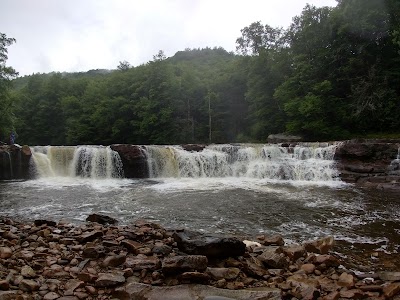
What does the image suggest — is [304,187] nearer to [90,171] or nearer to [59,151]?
[90,171]

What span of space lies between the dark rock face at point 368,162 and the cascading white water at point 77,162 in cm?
1261

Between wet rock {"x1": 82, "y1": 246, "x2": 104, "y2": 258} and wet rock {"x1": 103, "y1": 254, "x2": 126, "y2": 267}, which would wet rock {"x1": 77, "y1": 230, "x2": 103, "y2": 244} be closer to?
wet rock {"x1": 82, "y1": 246, "x2": 104, "y2": 258}

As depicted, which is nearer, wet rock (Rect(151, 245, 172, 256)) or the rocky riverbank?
the rocky riverbank

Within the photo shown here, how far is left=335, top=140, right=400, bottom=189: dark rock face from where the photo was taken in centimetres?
1571

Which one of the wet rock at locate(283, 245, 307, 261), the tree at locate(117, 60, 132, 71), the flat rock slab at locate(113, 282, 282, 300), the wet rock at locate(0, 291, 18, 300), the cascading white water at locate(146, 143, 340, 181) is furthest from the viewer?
the tree at locate(117, 60, 132, 71)

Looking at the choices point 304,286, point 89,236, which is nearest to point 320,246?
point 304,286

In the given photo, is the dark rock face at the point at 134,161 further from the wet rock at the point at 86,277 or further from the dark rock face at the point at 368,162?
the wet rock at the point at 86,277

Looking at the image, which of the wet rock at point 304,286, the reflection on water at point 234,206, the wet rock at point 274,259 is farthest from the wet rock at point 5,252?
the wet rock at point 304,286

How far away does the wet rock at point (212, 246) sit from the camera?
4.91 meters

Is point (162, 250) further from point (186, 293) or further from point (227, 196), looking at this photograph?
point (227, 196)

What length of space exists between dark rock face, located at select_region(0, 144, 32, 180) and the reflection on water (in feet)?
9.01

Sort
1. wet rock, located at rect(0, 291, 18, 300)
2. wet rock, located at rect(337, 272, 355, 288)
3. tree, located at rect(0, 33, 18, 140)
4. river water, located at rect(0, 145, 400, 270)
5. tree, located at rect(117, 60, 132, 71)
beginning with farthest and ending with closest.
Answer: tree, located at rect(117, 60, 132, 71) < tree, located at rect(0, 33, 18, 140) < river water, located at rect(0, 145, 400, 270) < wet rock, located at rect(337, 272, 355, 288) < wet rock, located at rect(0, 291, 18, 300)

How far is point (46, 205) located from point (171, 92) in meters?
29.3

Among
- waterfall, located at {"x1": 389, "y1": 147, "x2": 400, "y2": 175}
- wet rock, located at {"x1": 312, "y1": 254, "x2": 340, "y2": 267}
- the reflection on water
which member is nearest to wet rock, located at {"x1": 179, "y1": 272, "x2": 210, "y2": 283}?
wet rock, located at {"x1": 312, "y1": 254, "x2": 340, "y2": 267}
